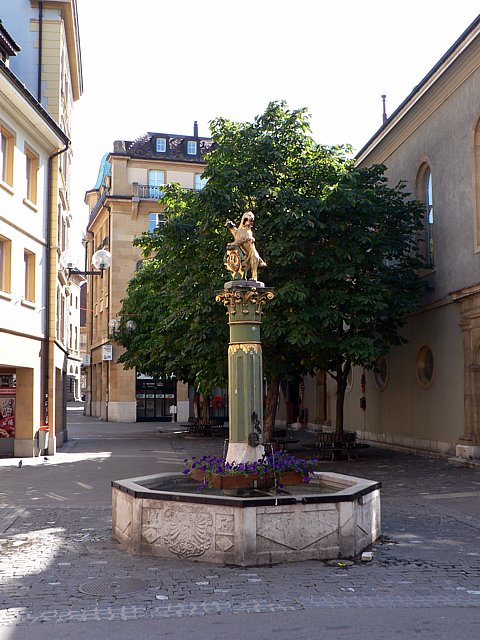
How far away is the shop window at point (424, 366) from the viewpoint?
77.4ft

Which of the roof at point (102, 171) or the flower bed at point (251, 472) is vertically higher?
the roof at point (102, 171)

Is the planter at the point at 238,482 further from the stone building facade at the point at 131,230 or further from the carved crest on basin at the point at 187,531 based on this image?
the stone building facade at the point at 131,230

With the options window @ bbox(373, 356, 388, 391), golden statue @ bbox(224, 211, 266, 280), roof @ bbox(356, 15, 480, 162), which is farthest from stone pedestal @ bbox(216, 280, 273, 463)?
window @ bbox(373, 356, 388, 391)

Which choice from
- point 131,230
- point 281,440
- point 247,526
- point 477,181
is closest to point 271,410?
point 281,440

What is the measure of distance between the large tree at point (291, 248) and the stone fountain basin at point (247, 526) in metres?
9.68

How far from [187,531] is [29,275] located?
1585cm

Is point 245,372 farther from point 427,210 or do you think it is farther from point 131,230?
point 131,230

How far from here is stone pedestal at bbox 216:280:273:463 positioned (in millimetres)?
11047

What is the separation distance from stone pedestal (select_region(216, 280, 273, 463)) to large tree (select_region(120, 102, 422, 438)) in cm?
707

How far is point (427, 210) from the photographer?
23688 mm

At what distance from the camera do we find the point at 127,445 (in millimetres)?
29000

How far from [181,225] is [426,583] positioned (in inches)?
566

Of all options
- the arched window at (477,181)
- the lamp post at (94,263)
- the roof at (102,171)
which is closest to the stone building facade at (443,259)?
the arched window at (477,181)

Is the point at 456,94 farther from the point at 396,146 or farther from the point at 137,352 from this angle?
the point at 137,352
